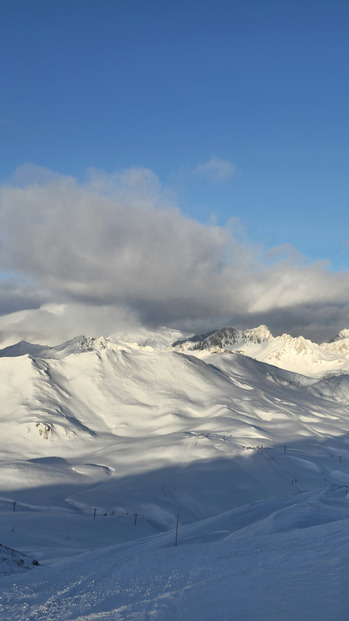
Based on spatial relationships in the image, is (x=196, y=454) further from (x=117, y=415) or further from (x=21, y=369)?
(x=21, y=369)

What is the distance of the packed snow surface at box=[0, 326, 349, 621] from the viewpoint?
45.8 ft

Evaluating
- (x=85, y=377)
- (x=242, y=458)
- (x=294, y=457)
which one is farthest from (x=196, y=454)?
(x=85, y=377)

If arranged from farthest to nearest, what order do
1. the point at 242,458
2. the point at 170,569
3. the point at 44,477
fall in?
the point at 242,458 < the point at 44,477 < the point at 170,569

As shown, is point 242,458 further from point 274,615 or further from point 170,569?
point 274,615

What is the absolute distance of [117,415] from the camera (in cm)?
14925

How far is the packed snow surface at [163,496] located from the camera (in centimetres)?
1395

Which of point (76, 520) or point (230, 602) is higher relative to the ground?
point (230, 602)

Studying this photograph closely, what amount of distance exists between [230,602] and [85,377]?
15697 centimetres

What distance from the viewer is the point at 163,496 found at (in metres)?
78.7

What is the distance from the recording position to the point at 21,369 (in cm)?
15900

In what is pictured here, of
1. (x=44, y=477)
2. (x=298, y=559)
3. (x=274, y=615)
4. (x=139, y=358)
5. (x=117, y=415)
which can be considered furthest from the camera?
(x=139, y=358)

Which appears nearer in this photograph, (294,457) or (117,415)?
(294,457)

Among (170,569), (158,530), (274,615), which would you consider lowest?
(158,530)

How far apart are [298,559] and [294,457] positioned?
9447cm
